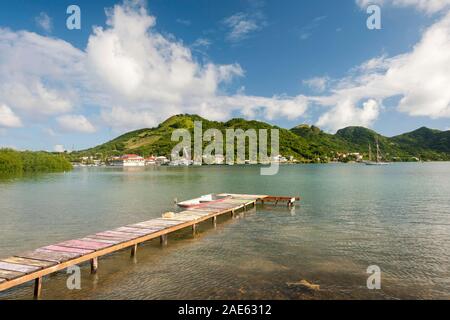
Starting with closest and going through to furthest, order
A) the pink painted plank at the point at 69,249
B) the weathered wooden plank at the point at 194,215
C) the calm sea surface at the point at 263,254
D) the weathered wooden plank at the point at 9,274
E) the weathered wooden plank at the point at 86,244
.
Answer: the weathered wooden plank at the point at 9,274 → the calm sea surface at the point at 263,254 → the pink painted plank at the point at 69,249 → the weathered wooden plank at the point at 86,244 → the weathered wooden plank at the point at 194,215

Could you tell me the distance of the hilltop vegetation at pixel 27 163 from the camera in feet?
417

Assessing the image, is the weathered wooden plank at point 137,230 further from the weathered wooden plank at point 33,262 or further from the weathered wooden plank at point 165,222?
the weathered wooden plank at point 33,262

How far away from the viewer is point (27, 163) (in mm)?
140750

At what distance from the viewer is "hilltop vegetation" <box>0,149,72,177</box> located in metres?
127

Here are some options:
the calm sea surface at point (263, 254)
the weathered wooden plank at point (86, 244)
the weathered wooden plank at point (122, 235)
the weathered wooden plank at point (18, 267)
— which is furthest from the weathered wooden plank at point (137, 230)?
the weathered wooden plank at point (18, 267)

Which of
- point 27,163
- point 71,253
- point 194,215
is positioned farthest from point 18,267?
point 27,163

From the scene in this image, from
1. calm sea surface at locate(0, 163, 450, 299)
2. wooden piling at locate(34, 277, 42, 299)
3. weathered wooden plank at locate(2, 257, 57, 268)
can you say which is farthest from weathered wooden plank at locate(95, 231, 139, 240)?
wooden piling at locate(34, 277, 42, 299)

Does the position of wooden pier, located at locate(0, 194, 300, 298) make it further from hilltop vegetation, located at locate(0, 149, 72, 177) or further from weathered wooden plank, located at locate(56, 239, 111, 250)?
hilltop vegetation, located at locate(0, 149, 72, 177)

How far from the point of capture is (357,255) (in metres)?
21.0
